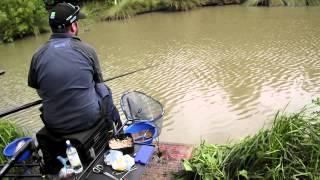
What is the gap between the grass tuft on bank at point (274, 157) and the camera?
2.53m

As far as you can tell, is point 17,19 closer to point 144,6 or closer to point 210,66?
point 144,6

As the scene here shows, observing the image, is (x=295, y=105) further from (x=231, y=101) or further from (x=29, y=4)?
(x=29, y=4)

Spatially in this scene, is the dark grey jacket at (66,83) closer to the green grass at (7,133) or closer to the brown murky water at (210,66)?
the green grass at (7,133)

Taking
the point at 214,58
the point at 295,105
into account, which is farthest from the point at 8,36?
the point at 295,105

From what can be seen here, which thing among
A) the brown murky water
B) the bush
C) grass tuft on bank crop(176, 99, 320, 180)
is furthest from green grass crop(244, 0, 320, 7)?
grass tuft on bank crop(176, 99, 320, 180)

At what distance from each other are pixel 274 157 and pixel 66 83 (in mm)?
1401

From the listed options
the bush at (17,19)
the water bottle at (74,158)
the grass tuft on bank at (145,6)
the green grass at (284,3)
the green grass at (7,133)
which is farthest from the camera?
the grass tuft on bank at (145,6)

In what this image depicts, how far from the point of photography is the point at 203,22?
1120cm

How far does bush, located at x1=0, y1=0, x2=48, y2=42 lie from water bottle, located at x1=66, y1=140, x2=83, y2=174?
9.93 metres

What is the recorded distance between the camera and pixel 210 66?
701 cm

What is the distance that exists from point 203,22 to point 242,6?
2762 mm

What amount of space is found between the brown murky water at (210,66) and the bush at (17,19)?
0.41 metres

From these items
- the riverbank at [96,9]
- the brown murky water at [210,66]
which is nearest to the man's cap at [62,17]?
the brown murky water at [210,66]

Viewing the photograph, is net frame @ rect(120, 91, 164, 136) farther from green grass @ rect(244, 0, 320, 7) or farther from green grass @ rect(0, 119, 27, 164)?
green grass @ rect(244, 0, 320, 7)
